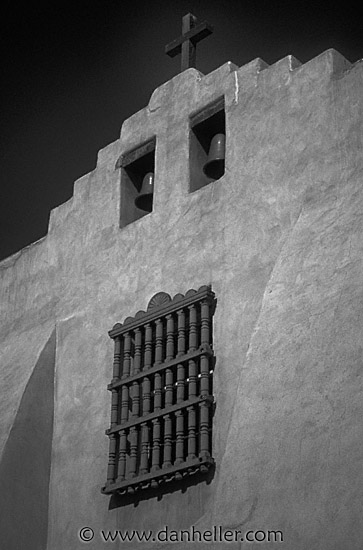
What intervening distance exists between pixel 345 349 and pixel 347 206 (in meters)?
1.08

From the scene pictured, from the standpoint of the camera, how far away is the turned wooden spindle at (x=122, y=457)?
8.75 metres

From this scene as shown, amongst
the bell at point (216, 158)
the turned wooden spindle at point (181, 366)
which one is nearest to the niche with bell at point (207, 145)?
the bell at point (216, 158)

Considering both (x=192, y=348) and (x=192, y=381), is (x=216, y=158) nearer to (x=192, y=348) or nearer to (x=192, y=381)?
(x=192, y=348)

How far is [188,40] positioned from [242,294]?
289cm

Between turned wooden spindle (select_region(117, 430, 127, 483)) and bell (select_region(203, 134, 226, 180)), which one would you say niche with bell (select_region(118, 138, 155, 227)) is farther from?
turned wooden spindle (select_region(117, 430, 127, 483))

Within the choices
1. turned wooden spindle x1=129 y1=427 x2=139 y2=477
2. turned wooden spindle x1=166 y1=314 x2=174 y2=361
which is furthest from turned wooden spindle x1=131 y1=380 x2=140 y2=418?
turned wooden spindle x1=166 y1=314 x2=174 y2=361

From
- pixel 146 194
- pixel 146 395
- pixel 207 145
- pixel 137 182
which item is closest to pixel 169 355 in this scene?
pixel 146 395

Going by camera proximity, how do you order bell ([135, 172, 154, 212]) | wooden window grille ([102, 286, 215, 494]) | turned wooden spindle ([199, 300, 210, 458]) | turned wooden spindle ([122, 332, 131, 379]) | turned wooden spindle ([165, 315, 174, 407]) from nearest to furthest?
1. turned wooden spindle ([199, 300, 210, 458])
2. wooden window grille ([102, 286, 215, 494])
3. turned wooden spindle ([165, 315, 174, 407])
4. turned wooden spindle ([122, 332, 131, 379])
5. bell ([135, 172, 154, 212])

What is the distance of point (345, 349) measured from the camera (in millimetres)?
7516

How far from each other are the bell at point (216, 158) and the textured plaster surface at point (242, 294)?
0.18 m

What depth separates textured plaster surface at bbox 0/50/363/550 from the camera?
7.44 metres

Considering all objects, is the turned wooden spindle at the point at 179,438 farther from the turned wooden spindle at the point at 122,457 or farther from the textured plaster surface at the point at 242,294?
the turned wooden spindle at the point at 122,457

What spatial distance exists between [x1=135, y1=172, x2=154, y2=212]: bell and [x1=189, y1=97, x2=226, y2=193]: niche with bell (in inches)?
19.8

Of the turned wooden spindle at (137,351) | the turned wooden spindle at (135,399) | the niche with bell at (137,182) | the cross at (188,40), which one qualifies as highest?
the cross at (188,40)
